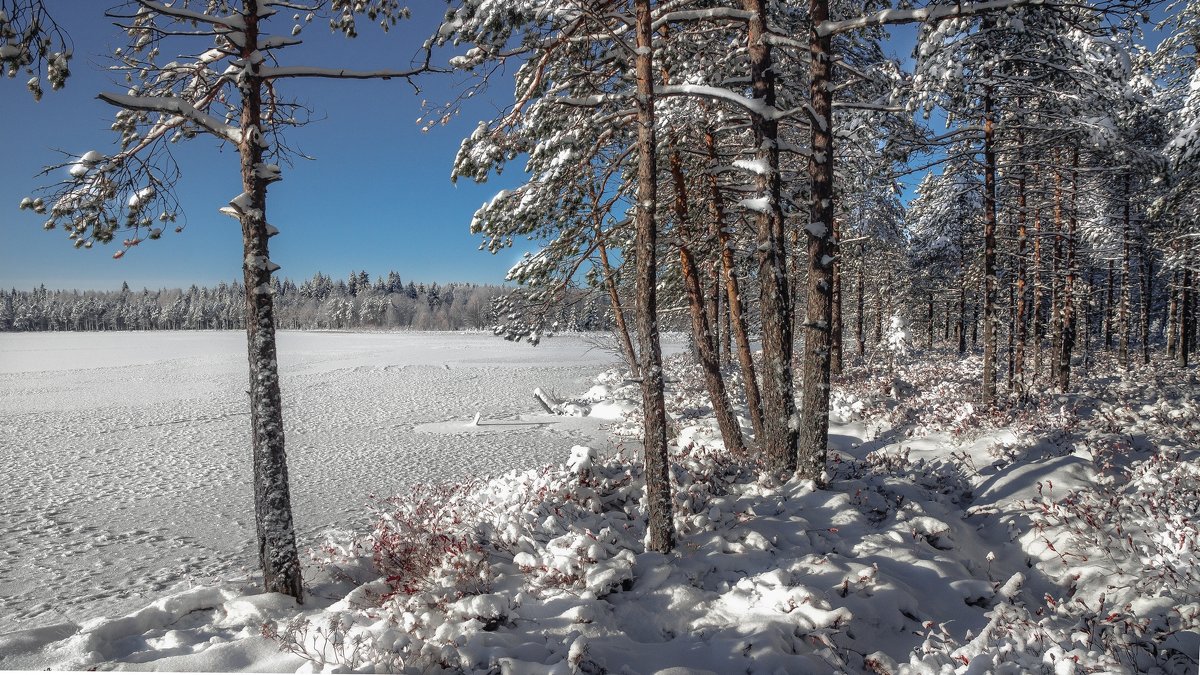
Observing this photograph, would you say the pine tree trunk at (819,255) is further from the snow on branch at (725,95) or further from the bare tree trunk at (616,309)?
the bare tree trunk at (616,309)

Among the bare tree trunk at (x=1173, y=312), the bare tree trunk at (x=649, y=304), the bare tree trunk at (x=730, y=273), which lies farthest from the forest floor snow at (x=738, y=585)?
the bare tree trunk at (x=1173, y=312)

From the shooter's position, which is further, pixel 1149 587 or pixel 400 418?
Answer: pixel 400 418

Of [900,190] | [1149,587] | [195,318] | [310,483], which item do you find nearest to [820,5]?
[900,190]

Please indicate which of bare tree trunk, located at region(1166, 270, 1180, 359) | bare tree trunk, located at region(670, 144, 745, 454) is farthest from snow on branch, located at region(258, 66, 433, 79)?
bare tree trunk, located at region(1166, 270, 1180, 359)

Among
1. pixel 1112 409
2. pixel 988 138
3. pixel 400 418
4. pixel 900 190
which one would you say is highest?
pixel 988 138

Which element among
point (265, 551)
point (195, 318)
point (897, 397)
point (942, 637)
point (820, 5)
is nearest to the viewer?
point (942, 637)

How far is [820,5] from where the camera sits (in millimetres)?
6922

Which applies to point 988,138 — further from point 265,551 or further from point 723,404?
point 265,551

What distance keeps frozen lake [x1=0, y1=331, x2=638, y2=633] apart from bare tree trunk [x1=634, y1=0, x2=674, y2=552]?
499 centimetres

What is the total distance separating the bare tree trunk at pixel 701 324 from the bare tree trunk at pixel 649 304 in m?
3.60

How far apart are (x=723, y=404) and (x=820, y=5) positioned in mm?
6019

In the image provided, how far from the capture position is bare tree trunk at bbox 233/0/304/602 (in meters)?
5.02

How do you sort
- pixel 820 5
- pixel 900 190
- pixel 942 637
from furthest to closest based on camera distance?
pixel 900 190 → pixel 820 5 → pixel 942 637

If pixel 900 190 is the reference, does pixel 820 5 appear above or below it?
above
